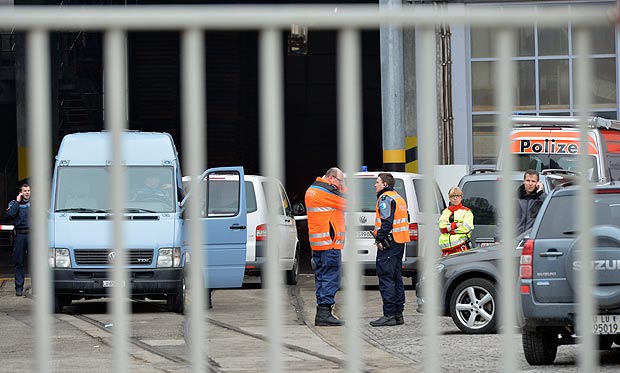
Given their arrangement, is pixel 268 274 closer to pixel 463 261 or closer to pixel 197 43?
pixel 197 43

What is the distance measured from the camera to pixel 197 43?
316cm

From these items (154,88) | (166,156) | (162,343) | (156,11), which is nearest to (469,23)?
(156,11)

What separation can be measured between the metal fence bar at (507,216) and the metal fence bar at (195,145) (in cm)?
75

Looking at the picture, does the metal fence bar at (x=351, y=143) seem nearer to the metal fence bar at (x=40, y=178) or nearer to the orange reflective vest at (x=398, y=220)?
the metal fence bar at (x=40, y=178)

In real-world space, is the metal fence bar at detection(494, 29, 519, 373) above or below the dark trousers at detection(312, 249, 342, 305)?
above

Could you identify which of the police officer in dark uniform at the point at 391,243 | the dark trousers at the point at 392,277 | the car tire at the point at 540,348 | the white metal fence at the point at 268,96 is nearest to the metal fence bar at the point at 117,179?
the white metal fence at the point at 268,96

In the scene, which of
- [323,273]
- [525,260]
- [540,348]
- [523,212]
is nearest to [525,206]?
[523,212]

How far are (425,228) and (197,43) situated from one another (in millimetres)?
752

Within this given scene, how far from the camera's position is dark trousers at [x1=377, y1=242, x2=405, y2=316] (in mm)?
14732

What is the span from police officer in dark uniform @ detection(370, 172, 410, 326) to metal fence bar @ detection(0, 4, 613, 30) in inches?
443

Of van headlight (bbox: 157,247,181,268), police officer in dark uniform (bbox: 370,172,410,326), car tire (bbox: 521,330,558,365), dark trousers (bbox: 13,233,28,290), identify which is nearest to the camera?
car tire (bbox: 521,330,558,365)

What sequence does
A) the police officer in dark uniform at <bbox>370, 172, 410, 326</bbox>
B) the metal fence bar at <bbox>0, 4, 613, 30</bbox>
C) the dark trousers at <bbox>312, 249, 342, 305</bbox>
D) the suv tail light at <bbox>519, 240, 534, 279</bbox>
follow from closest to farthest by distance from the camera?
the metal fence bar at <bbox>0, 4, 613, 30</bbox>
the suv tail light at <bbox>519, 240, 534, 279</bbox>
the dark trousers at <bbox>312, 249, 342, 305</bbox>
the police officer in dark uniform at <bbox>370, 172, 410, 326</bbox>

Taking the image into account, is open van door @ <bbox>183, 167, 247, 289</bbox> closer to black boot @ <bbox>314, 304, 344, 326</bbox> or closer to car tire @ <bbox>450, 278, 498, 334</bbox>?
black boot @ <bbox>314, 304, 344, 326</bbox>

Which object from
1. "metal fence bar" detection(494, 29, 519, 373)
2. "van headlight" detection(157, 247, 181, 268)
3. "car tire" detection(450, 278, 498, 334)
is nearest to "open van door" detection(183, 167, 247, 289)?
"metal fence bar" detection(494, 29, 519, 373)
